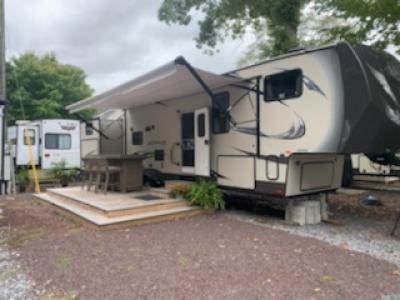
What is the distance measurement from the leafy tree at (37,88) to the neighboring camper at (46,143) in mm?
7961

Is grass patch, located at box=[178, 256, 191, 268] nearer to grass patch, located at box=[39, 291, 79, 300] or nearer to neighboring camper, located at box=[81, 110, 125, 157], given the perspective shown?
grass patch, located at box=[39, 291, 79, 300]

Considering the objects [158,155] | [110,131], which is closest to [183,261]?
[158,155]

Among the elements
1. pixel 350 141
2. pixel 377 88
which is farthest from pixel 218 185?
pixel 377 88

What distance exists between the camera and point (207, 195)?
271 inches

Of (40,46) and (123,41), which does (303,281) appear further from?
(40,46)

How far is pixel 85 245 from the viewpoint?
15.7ft

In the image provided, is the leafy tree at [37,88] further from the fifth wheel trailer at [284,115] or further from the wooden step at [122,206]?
the wooden step at [122,206]

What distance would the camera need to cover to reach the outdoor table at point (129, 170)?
8.12 metres

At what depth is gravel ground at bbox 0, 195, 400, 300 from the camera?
3.23 m

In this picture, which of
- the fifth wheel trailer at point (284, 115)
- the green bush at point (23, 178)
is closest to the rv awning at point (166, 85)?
the fifth wheel trailer at point (284, 115)

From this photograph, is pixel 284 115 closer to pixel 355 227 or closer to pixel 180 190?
A: pixel 355 227

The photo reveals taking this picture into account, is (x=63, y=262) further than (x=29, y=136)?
No

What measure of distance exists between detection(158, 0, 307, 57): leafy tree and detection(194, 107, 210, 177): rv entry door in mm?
5066

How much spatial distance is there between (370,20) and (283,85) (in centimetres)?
425
